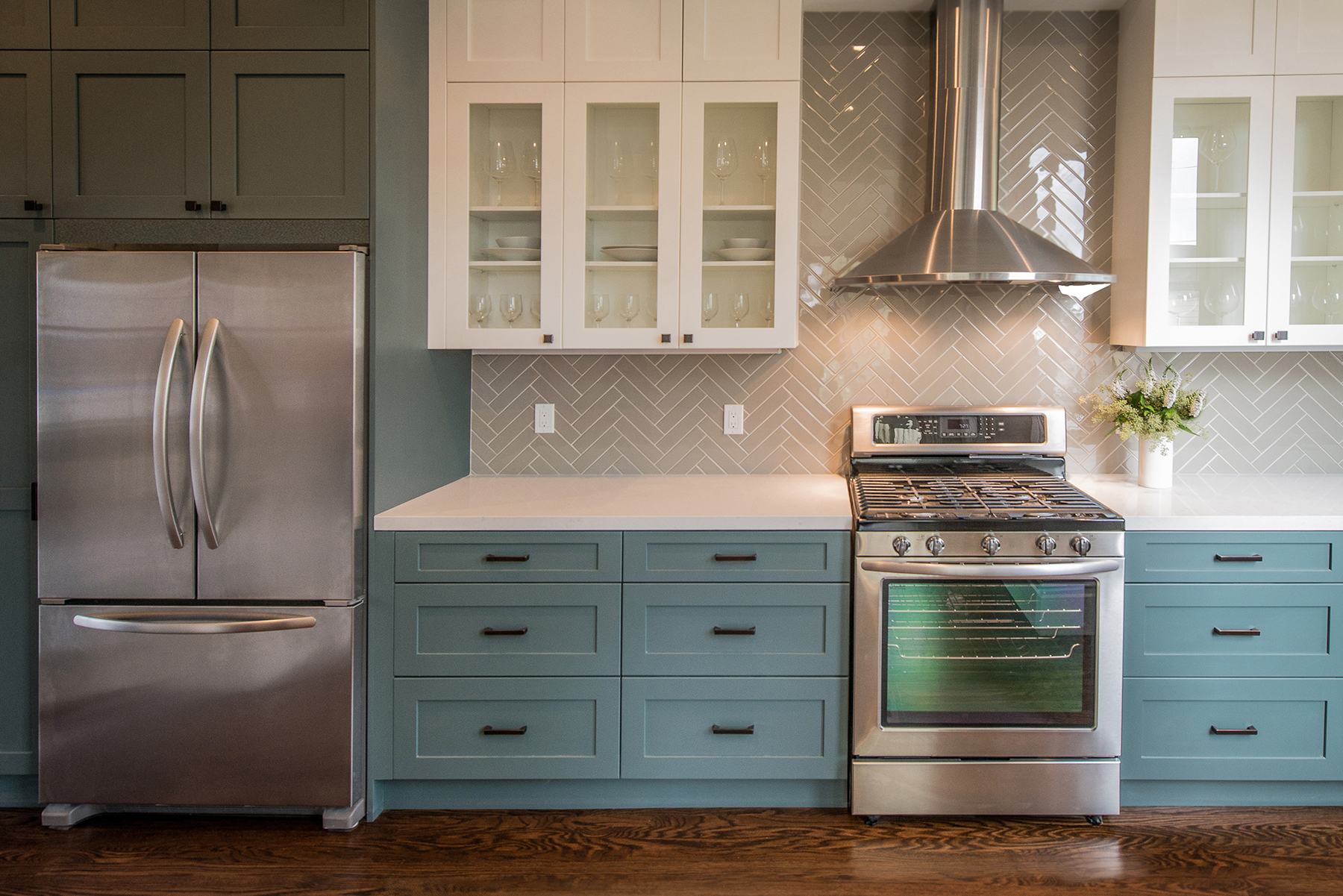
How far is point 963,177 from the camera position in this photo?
2.79 metres

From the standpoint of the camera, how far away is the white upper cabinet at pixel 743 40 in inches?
104

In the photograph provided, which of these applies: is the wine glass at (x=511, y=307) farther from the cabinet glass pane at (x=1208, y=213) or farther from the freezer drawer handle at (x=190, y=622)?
the cabinet glass pane at (x=1208, y=213)

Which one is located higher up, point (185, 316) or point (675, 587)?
point (185, 316)

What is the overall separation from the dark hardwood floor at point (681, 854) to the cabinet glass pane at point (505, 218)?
1.49 meters

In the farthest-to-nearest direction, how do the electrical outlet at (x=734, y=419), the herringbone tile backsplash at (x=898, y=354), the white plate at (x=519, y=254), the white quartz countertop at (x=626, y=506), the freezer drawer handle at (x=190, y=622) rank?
the electrical outlet at (x=734, y=419) → the herringbone tile backsplash at (x=898, y=354) → the white plate at (x=519, y=254) → the white quartz countertop at (x=626, y=506) → the freezer drawer handle at (x=190, y=622)

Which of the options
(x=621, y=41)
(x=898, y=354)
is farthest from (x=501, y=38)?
(x=898, y=354)

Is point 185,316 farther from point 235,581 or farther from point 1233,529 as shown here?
point 1233,529

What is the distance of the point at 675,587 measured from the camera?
2377mm

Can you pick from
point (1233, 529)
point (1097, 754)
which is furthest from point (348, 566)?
point (1233, 529)

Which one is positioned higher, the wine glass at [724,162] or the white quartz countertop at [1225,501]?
the wine glass at [724,162]

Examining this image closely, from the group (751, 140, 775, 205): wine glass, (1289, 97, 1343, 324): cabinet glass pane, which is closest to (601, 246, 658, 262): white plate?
(751, 140, 775, 205): wine glass

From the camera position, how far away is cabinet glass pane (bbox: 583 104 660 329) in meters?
2.72

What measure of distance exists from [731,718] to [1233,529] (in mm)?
1443

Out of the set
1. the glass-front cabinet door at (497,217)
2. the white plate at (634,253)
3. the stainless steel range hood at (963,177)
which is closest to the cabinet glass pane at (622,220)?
the white plate at (634,253)
